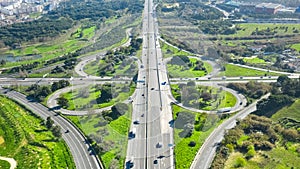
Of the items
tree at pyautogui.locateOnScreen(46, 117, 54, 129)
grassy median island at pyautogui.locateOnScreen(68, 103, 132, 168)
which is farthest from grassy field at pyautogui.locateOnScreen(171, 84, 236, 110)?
tree at pyautogui.locateOnScreen(46, 117, 54, 129)

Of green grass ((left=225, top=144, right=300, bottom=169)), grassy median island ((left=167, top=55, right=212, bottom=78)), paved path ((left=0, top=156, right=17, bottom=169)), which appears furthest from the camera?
grassy median island ((left=167, top=55, right=212, bottom=78))

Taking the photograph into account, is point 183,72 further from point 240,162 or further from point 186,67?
point 240,162

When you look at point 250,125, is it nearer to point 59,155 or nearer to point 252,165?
point 252,165

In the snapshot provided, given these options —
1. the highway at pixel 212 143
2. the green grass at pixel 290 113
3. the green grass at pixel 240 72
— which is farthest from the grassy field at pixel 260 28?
the highway at pixel 212 143

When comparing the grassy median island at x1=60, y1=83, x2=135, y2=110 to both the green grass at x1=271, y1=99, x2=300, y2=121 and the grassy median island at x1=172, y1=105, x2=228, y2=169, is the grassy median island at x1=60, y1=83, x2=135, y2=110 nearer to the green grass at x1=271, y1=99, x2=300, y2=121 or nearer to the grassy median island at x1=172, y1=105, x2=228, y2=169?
the grassy median island at x1=172, y1=105, x2=228, y2=169

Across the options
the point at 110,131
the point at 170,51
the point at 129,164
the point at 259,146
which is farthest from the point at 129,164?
the point at 170,51
